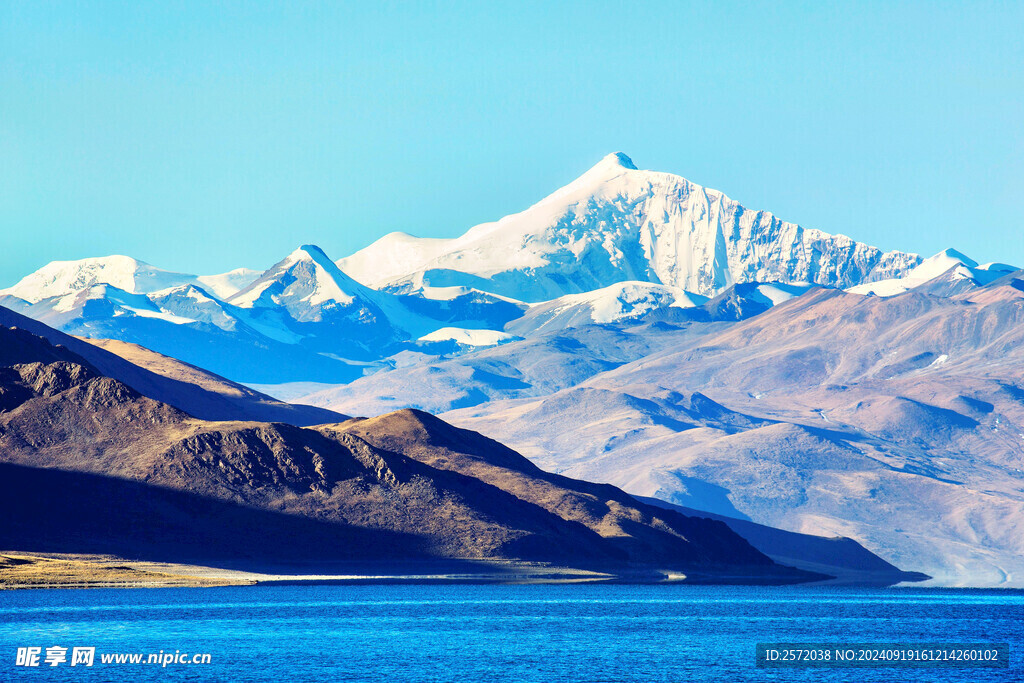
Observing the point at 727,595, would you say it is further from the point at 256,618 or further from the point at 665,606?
the point at 256,618

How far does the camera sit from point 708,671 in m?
101

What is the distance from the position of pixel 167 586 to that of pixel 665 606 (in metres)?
53.0

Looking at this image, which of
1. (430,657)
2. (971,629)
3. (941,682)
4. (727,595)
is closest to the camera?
(941,682)

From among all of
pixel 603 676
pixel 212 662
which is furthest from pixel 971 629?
pixel 212 662

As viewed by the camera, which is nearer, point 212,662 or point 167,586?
point 212,662

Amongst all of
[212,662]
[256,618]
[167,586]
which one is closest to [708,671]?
[212,662]

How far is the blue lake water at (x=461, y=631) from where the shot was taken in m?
98.3

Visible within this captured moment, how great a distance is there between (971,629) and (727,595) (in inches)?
1800

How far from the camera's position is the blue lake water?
9831cm

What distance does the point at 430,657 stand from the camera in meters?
107

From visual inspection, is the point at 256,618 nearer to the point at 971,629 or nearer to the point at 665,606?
the point at 665,606

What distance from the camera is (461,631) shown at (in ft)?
408

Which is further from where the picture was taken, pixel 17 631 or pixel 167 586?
pixel 167 586

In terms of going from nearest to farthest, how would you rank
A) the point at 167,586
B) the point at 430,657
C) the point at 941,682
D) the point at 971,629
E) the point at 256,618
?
the point at 941,682 → the point at 430,657 → the point at 256,618 → the point at 971,629 → the point at 167,586
